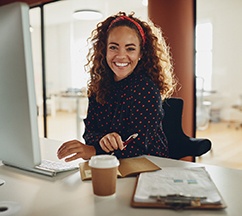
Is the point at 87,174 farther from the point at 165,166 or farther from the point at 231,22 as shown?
the point at 231,22

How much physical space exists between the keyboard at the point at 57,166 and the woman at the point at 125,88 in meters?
0.04

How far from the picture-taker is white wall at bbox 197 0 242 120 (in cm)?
360

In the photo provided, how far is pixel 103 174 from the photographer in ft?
2.59

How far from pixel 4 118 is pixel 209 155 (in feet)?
11.2

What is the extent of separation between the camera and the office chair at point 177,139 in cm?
195

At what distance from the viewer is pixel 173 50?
9.90ft

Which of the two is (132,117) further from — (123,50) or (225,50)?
(225,50)

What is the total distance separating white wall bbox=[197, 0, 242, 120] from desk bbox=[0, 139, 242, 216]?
296 centimetres

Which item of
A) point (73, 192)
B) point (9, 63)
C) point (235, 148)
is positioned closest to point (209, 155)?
point (235, 148)

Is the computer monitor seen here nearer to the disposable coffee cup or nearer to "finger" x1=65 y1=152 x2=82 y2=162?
the disposable coffee cup

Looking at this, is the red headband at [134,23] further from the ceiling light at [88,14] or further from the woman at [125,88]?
the ceiling light at [88,14]

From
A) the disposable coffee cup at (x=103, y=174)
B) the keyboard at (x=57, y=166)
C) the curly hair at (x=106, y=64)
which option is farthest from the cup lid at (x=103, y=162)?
the curly hair at (x=106, y=64)

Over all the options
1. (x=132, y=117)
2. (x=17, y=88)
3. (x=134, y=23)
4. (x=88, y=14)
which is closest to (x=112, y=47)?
(x=134, y=23)

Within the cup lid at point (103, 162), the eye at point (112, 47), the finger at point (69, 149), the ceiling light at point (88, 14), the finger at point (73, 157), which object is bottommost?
the finger at point (73, 157)
